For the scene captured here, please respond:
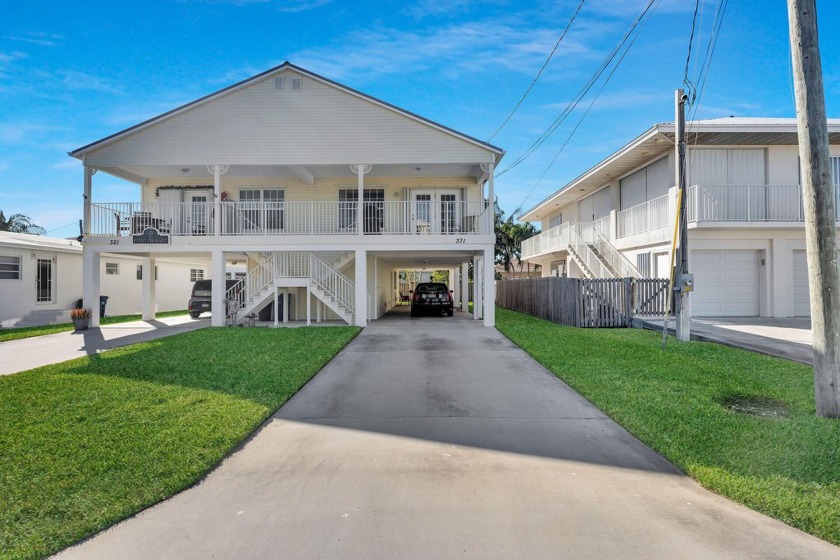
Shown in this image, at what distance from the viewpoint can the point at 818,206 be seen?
19.2ft

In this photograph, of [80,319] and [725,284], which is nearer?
[80,319]

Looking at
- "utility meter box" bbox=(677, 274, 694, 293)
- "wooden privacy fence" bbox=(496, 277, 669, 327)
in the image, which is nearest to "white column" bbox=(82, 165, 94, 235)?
"wooden privacy fence" bbox=(496, 277, 669, 327)

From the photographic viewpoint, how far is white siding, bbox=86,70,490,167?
16844mm

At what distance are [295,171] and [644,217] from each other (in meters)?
13.4

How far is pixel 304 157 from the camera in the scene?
662 inches

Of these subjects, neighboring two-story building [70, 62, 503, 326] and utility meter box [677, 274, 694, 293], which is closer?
utility meter box [677, 274, 694, 293]

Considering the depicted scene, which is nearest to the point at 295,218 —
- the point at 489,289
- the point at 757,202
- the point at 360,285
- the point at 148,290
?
the point at 360,285

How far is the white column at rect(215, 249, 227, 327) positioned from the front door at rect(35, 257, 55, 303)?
7.99 meters

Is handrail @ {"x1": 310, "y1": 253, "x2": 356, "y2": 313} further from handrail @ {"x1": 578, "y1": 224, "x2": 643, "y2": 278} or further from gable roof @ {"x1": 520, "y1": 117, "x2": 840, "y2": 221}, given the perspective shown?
gable roof @ {"x1": 520, "y1": 117, "x2": 840, "y2": 221}

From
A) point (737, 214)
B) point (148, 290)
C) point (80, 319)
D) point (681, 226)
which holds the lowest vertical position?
point (80, 319)

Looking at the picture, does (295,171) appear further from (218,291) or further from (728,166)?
(728,166)

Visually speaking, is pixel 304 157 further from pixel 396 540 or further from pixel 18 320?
pixel 396 540

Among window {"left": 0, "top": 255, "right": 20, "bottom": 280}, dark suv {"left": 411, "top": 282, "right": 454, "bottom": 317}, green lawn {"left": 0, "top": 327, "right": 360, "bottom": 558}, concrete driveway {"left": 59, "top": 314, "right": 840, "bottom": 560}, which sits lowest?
concrete driveway {"left": 59, "top": 314, "right": 840, "bottom": 560}

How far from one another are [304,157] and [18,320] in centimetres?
1210
